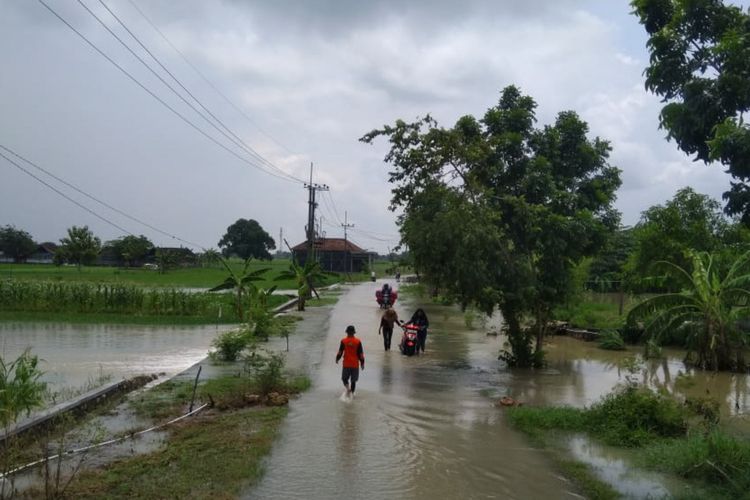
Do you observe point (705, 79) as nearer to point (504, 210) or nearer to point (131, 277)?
point (504, 210)

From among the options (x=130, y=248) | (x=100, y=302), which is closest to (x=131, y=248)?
(x=130, y=248)

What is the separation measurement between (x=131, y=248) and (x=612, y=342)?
86.7m

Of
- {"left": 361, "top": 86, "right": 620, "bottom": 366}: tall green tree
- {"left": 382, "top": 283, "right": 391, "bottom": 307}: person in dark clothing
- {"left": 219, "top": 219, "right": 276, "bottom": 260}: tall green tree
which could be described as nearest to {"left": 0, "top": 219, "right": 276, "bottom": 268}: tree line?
{"left": 219, "top": 219, "right": 276, "bottom": 260}: tall green tree

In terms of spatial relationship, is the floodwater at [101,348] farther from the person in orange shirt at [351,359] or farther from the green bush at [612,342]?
the green bush at [612,342]

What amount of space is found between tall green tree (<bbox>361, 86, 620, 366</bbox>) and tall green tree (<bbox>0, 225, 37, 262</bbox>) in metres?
106

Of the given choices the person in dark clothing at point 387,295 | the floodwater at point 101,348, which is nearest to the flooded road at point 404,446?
the floodwater at point 101,348

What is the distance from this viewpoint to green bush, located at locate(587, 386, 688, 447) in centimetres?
939

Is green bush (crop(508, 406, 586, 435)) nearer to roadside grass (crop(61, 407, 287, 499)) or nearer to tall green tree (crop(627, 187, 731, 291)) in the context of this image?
roadside grass (crop(61, 407, 287, 499))

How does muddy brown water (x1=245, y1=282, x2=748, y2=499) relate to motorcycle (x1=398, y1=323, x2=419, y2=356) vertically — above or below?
below

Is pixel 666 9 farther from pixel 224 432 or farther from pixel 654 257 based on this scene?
pixel 654 257

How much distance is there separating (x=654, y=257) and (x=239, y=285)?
16.0 metres

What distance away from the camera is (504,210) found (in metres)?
16.7

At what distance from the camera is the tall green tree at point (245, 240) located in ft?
430

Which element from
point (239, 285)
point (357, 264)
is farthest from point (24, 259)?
point (239, 285)
